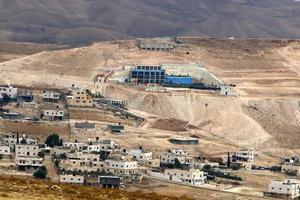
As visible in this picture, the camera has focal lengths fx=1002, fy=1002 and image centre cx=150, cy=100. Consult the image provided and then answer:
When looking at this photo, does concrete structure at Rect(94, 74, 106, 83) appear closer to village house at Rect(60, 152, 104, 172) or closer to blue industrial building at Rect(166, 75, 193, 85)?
blue industrial building at Rect(166, 75, 193, 85)

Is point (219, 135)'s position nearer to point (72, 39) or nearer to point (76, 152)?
point (76, 152)

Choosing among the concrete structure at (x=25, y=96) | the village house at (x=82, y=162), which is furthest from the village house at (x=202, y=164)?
the concrete structure at (x=25, y=96)

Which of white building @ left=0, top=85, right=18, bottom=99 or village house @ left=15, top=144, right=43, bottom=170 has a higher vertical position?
white building @ left=0, top=85, right=18, bottom=99

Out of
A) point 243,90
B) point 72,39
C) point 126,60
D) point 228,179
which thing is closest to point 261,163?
point 228,179

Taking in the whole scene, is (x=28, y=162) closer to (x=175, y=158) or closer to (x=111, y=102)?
(x=175, y=158)

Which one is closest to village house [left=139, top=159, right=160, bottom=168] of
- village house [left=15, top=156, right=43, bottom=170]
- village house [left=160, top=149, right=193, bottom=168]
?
village house [left=160, top=149, right=193, bottom=168]

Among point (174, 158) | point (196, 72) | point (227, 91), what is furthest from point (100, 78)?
point (174, 158)

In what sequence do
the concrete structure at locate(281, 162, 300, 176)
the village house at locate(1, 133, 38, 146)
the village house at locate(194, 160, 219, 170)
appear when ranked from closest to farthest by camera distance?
the village house at locate(194, 160, 219, 170) → the village house at locate(1, 133, 38, 146) → the concrete structure at locate(281, 162, 300, 176)
